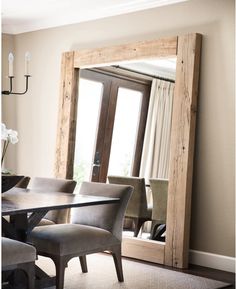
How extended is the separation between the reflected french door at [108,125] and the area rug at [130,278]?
103cm

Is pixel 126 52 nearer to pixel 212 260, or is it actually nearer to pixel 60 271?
pixel 212 260

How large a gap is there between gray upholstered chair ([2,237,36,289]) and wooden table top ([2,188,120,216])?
220 mm

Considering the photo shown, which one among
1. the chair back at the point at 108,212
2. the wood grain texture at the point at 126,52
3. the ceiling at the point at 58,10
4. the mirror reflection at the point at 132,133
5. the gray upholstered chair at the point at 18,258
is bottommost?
the gray upholstered chair at the point at 18,258

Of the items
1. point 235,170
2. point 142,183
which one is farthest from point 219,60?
point 142,183

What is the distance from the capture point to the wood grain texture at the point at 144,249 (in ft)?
14.2

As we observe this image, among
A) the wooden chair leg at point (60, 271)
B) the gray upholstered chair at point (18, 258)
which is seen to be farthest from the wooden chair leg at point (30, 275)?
the wooden chair leg at point (60, 271)

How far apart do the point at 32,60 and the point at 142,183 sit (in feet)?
6.88

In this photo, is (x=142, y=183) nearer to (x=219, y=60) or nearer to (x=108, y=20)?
(x=219, y=60)

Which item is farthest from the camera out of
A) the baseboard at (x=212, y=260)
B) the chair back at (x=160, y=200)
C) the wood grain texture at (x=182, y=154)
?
the chair back at (x=160, y=200)

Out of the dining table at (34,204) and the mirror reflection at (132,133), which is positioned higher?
the mirror reflection at (132,133)

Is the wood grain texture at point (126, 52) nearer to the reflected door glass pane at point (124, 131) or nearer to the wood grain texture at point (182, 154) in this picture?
the wood grain texture at point (182, 154)

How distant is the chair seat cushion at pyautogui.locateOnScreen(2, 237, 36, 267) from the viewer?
2.65 m

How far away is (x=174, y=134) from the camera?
4316 millimetres

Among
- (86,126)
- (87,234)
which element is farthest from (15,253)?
(86,126)
